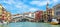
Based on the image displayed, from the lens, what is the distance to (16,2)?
3.00 m

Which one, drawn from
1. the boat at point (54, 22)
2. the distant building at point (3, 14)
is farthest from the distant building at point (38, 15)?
the distant building at point (3, 14)

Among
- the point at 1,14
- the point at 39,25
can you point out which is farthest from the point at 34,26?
the point at 1,14

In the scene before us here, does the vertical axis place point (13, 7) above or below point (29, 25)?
above

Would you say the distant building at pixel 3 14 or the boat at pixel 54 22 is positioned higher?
the distant building at pixel 3 14

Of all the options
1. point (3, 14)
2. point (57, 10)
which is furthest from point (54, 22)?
point (3, 14)

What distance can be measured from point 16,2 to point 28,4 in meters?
0.17

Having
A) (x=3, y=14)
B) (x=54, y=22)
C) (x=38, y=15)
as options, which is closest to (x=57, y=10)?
(x=54, y=22)

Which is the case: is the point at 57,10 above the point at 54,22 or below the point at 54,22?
above

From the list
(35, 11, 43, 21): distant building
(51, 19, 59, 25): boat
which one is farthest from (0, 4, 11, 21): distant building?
(51, 19, 59, 25): boat

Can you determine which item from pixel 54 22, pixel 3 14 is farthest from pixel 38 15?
pixel 3 14

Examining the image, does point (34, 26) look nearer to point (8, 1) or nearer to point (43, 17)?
point (43, 17)

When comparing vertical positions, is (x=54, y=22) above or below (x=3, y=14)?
below

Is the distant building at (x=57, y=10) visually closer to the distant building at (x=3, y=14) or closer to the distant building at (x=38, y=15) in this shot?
the distant building at (x=38, y=15)

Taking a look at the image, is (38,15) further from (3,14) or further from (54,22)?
(3,14)
